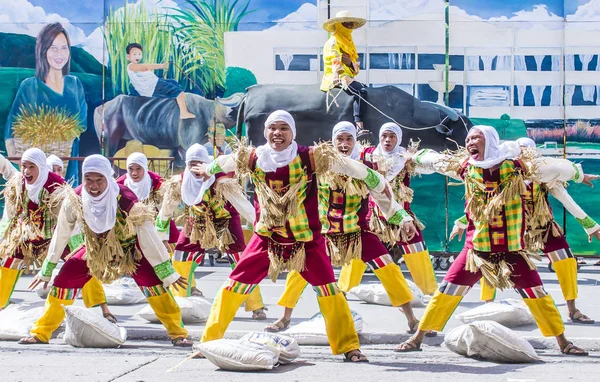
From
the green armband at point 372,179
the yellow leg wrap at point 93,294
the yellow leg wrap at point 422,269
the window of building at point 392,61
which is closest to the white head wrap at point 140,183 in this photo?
the yellow leg wrap at point 93,294

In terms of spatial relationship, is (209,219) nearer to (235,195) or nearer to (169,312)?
(235,195)

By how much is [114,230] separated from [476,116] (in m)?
7.08

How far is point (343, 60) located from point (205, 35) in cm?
223

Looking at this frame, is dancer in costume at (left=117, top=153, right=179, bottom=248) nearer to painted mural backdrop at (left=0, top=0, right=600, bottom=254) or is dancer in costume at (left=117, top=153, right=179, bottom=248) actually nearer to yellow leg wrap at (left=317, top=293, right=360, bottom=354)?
painted mural backdrop at (left=0, top=0, right=600, bottom=254)

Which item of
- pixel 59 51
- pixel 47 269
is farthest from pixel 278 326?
pixel 59 51

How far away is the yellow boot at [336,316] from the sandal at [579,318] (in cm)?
283

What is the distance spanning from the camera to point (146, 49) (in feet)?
45.9

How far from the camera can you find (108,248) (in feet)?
24.5

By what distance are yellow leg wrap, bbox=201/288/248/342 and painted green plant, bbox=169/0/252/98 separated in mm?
Answer: 7266

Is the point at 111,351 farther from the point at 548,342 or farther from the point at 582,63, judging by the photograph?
the point at 582,63

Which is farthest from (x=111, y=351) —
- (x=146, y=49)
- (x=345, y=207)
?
(x=146, y=49)

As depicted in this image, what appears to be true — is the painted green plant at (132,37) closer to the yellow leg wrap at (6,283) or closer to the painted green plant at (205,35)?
the painted green plant at (205,35)

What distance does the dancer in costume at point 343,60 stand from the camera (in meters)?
12.7

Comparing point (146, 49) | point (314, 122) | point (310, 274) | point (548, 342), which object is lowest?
point (548, 342)
